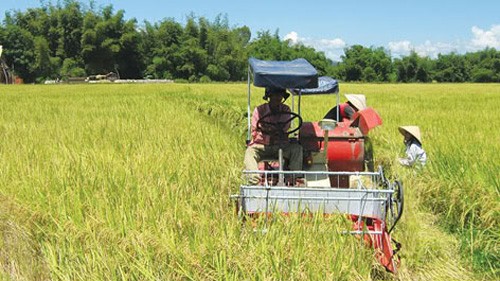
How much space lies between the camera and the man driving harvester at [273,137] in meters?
3.95

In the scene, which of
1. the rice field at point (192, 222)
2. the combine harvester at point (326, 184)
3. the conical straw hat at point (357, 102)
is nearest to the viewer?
the rice field at point (192, 222)

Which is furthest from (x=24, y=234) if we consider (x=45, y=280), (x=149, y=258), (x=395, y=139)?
(x=395, y=139)

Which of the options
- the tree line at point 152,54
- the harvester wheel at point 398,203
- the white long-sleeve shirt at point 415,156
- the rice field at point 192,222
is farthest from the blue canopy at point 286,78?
the tree line at point 152,54

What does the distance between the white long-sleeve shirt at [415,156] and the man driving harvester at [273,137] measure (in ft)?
4.53

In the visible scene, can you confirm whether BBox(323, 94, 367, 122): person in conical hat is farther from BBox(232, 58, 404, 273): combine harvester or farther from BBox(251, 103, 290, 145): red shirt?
BBox(251, 103, 290, 145): red shirt

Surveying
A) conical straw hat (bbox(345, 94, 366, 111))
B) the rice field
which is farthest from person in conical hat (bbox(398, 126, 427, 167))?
conical straw hat (bbox(345, 94, 366, 111))

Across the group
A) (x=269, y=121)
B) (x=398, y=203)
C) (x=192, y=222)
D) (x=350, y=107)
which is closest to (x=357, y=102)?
(x=350, y=107)

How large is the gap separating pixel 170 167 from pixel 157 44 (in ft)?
157

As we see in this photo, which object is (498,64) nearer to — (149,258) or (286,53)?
(286,53)

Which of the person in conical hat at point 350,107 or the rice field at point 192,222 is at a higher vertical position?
the person in conical hat at point 350,107

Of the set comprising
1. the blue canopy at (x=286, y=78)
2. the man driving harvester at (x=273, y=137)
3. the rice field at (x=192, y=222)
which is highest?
the blue canopy at (x=286, y=78)

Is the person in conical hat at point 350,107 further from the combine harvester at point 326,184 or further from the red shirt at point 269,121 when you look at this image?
the red shirt at point 269,121

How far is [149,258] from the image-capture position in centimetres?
246

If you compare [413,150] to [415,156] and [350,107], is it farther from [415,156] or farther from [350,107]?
[350,107]
